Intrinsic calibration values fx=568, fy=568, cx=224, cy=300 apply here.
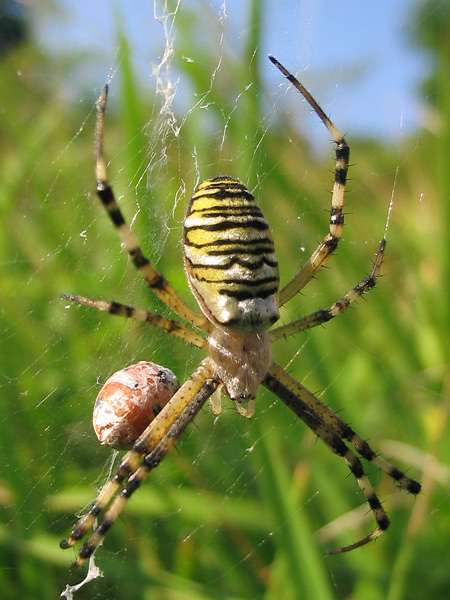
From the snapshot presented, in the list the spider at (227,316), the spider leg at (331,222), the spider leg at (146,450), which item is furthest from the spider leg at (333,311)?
the spider leg at (146,450)

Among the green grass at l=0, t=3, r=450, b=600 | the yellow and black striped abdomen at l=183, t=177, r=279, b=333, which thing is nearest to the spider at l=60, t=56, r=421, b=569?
the yellow and black striped abdomen at l=183, t=177, r=279, b=333

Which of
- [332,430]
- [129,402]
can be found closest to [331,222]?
[332,430]

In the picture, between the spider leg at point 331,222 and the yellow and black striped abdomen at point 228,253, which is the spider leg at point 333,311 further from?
the yellow and black striped abdomen at point 228,253

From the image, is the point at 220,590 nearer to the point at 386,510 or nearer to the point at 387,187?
the point at 386,510

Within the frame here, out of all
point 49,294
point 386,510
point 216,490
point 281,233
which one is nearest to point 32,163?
point 49,294

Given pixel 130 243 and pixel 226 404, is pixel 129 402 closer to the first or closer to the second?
pixel 130 243
